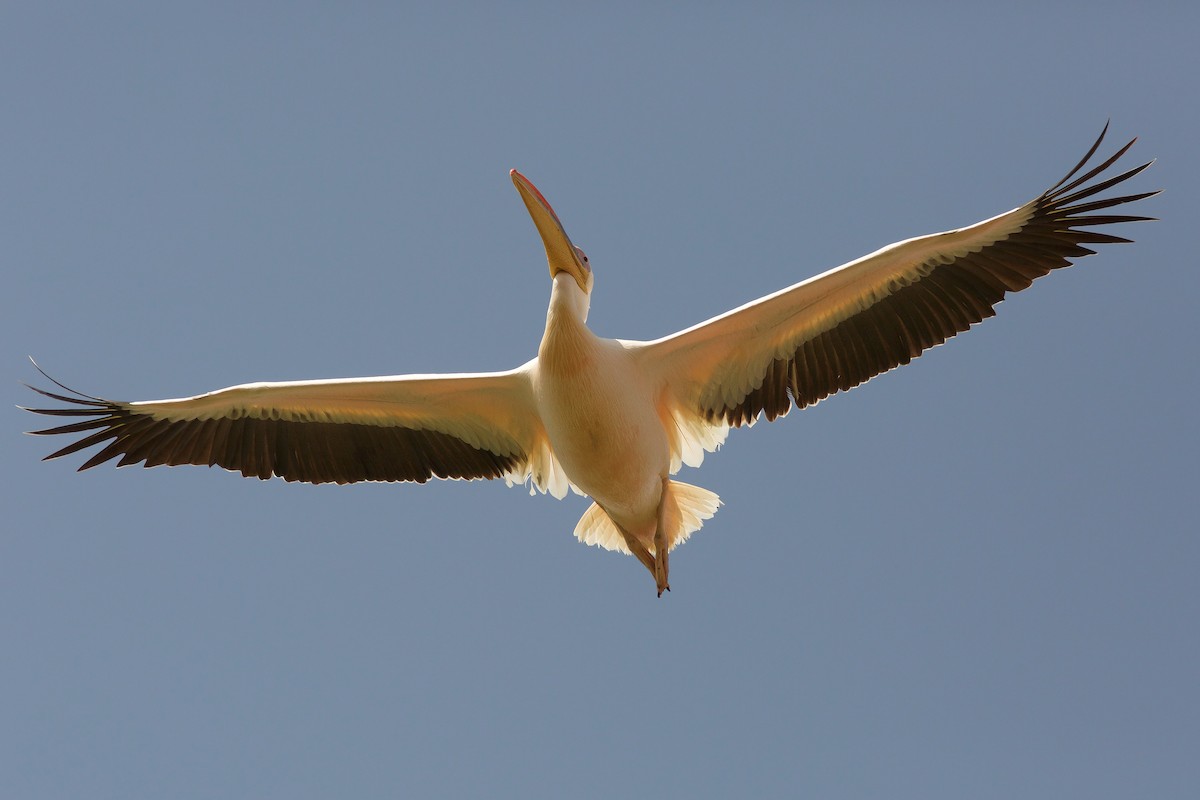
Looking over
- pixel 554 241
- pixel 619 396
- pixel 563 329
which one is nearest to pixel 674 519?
pixel 619 396

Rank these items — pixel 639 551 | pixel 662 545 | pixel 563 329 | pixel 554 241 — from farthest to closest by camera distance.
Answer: pixel 639 551 < pixel 662 545 < pixel 554 241 < pixel 563 329

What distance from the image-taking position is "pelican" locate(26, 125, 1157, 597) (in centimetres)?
840

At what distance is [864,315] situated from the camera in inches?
343

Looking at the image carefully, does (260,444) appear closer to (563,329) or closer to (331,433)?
(331,433)

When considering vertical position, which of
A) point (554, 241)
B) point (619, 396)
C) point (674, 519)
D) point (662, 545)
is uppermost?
point (554, 241)

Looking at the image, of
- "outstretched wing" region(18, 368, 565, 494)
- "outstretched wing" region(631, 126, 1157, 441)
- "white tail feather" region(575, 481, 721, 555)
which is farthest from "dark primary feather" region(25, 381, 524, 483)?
"outstretched wing" region(631, 126, 1157, 441)

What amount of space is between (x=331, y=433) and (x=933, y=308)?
4.04 meters

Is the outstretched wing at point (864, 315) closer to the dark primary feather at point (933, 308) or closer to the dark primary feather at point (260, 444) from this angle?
the dark primary feather at point (933, 308)

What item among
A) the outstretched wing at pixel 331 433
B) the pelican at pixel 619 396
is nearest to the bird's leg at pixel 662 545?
the pelican at pixel 619 396

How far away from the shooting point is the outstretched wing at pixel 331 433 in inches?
358

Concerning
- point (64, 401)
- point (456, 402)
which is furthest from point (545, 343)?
point (64, 401)

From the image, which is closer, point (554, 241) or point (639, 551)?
point (554, 241)

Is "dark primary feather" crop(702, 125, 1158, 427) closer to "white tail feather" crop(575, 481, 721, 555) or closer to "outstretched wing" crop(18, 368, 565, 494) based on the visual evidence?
"white tail feather" crop(575, 481, 721, 555)

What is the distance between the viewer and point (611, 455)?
841 centimetres
